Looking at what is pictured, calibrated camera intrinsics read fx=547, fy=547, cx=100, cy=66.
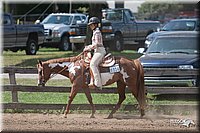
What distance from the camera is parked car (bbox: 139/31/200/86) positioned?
537 inches

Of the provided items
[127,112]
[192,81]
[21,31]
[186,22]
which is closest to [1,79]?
[127,112]

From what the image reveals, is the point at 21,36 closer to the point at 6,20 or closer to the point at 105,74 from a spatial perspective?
the point at 6,20

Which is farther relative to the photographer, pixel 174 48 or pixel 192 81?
pixel 174 48

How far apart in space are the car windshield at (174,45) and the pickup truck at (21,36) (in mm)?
10878

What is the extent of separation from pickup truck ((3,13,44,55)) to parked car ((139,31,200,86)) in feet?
36.1

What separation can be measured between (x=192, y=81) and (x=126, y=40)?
16.2 meters

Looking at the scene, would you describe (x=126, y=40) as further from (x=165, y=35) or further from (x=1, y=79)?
(x=1, y=79)

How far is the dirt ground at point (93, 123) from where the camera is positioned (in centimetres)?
1029

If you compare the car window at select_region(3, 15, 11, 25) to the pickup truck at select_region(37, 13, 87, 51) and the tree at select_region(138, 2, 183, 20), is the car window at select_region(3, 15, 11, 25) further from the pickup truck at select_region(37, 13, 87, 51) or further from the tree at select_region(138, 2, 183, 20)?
the tree at select_region(138, 2, 183, 20)

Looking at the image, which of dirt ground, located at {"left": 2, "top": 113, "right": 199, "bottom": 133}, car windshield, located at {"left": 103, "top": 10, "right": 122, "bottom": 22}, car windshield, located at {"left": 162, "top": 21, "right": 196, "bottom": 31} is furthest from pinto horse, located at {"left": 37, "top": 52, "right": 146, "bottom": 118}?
car windshield, located at {"left": 103, "top": 10, "right": 122, "bottom": 22}

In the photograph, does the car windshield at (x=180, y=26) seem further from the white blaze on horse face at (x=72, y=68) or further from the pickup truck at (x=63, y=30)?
the white blaze on horse face at (x=72, y=68)

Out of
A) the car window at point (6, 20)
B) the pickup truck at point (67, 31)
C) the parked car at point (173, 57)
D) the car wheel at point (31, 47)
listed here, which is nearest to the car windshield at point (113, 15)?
the pickup truck at point (67, 31)

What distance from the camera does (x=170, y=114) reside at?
489 inches

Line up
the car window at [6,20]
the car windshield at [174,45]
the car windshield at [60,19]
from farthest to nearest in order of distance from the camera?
1. the car windshield at [60,19]
2. the car window at [6,20]
3. the car windshield at [174,45]
